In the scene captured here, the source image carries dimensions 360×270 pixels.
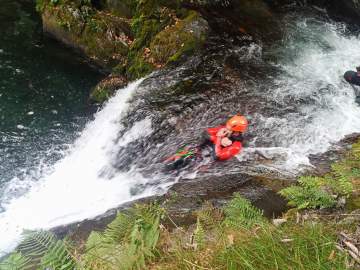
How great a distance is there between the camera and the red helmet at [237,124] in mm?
7656

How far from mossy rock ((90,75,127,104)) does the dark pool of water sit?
0.29 metres

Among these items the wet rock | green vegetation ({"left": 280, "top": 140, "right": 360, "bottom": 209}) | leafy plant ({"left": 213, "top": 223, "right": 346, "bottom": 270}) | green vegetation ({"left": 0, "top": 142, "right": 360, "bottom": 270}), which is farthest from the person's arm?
leafy plant ({"left": 213, "top": 223, "right": 346, "bottom": 270})

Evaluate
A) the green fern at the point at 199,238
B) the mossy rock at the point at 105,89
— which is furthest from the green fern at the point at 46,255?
the mossy rock at the point at 105,89

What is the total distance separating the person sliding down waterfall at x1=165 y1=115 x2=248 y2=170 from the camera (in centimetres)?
739

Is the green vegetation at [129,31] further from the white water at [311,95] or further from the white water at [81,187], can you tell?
the white water at [311,95]

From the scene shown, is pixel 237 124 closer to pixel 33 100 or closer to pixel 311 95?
pixel 311 95

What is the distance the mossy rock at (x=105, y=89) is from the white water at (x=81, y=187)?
76cm

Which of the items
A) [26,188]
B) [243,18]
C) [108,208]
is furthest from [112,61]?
[108,208]

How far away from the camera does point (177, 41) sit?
34.0ft

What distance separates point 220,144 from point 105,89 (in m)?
4.16

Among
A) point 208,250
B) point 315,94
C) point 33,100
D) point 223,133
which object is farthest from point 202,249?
point 33,100

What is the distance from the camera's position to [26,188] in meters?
7.56

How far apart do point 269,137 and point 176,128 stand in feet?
6.22

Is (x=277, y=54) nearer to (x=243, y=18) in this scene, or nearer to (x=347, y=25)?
(x=243, y=18)
